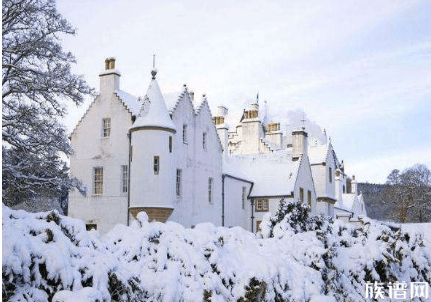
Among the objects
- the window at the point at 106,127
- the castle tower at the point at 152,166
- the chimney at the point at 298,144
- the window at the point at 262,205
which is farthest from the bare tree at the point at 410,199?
the window at the point at 106,127

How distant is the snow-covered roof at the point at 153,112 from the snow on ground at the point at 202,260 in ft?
53.8

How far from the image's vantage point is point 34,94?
23.7 metres

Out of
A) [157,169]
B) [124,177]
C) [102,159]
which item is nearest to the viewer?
[157,169]

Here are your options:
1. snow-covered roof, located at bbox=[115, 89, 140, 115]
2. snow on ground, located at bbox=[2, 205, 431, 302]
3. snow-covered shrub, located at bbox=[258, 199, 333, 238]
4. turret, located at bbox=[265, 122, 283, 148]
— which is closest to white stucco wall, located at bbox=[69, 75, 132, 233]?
snow-covered roof, located at bbox=[115, 89, 140, 115]

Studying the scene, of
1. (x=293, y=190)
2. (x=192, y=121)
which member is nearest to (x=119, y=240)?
(x=192, y=121)

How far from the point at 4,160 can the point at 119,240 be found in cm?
1481

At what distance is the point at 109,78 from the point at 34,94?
31.2 feet

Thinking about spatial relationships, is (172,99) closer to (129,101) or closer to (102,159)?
(129,101)

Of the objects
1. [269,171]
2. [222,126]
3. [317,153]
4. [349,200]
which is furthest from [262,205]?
[349,200]

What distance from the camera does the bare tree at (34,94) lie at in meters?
→ 23.0

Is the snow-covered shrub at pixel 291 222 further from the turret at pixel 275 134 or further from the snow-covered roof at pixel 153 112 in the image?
the turret at pixel 275 134

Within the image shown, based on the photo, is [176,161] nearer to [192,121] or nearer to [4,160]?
[192,121]

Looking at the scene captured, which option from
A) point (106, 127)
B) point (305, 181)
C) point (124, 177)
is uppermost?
point (106, 127)

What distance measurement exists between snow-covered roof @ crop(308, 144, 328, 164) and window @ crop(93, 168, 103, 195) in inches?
892
